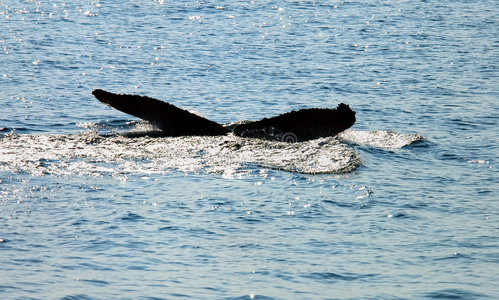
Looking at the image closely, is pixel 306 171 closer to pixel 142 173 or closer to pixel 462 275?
pixel 142 173

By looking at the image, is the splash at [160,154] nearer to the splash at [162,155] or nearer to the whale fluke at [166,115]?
the splash at [162,155]

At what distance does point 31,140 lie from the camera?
19.2 m

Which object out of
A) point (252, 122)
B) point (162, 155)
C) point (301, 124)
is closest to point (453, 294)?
point (162, 155)

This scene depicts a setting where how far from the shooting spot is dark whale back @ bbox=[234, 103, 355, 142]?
62.1 ft

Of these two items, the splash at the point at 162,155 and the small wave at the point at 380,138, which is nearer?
the splash at the point at 162,155

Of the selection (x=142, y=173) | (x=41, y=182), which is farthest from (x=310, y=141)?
(x=41, y=182)

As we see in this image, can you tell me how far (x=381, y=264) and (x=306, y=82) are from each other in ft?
58.1

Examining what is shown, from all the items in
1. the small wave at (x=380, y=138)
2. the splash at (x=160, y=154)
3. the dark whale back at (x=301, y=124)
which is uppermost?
the dark whale back at (x=301, y=124)

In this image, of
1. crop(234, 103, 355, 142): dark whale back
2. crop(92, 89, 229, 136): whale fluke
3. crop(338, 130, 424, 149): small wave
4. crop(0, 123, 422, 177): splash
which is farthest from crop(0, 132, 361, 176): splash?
crop(338, 130, 424, 149): small wave

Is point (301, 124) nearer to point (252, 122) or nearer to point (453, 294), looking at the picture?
point (252, 122)

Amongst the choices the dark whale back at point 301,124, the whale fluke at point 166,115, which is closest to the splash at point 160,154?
the dark whale back at point 301,124

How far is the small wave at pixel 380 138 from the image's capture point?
20047 mm

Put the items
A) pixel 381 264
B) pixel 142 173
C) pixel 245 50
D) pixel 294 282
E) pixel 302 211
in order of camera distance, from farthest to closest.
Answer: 1. pixel 245 50
2. pixel 142 173
3. pixel 302 211
4. pixel 381 264
5. pixel 294 282

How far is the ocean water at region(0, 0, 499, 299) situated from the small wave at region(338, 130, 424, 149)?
0.07 meters
